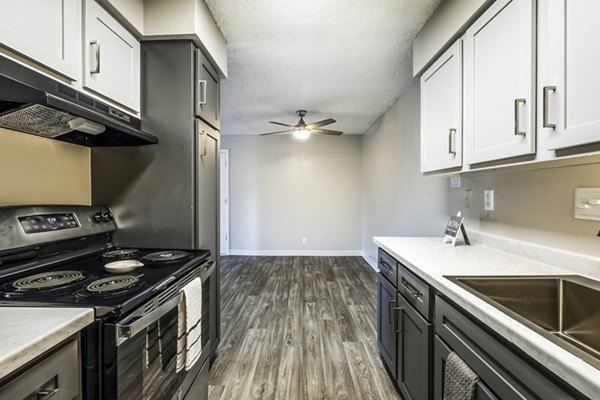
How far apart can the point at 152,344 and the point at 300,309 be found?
2.18 metres

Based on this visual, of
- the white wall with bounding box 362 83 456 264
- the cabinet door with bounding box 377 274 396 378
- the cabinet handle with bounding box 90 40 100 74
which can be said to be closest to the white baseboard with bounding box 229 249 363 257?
the white wall with bounding box 362 83 456 264

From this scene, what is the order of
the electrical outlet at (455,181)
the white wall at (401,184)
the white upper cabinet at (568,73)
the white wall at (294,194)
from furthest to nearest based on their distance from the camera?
the white wall at (294,194) → the white wall at (401,184) → the electrical outlet at (455,181) → the white upper cabinet at (568,73)

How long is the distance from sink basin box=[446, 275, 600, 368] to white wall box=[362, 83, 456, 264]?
1.18 meters

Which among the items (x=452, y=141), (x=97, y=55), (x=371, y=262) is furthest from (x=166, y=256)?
(x=371, y=262)

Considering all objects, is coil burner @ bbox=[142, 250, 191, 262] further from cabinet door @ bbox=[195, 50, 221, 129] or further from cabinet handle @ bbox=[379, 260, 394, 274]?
cabinet handle @ bbox=[379, 260, 394, 274]

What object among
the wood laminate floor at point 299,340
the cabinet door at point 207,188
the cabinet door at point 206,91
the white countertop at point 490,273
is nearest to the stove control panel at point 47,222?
the cabinet door at point 207,188

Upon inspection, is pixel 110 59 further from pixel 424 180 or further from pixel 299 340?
pixel 424 180

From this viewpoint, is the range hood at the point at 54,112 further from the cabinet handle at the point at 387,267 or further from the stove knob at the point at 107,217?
the cabinet handle at the point at 387,267

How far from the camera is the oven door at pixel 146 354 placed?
33.5 inches

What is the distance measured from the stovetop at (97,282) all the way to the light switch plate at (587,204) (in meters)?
1.73

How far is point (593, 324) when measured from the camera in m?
0.99

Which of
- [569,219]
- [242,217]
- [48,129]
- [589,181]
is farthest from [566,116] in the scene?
[242,217]

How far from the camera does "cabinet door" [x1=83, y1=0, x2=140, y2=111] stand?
1.29 metres

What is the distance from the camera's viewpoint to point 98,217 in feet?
5.28
